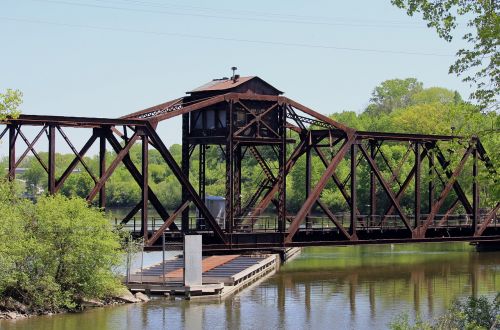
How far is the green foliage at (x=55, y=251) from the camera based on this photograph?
4566cm

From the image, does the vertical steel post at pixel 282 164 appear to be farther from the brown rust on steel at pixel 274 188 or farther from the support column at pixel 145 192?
the support column at pixel 145 192

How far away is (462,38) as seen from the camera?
32.3m

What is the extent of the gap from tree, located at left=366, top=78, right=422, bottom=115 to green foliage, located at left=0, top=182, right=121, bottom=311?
14707 centimetres

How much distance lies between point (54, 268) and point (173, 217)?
7.57 meters

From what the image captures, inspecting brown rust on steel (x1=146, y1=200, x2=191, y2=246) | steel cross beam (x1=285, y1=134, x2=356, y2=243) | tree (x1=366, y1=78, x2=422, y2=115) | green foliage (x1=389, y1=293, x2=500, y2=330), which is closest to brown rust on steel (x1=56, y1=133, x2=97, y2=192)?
brown rust on steel (x1=146, y1=200, x2=191, y2=246)

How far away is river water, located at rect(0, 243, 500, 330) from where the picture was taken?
44781 mm

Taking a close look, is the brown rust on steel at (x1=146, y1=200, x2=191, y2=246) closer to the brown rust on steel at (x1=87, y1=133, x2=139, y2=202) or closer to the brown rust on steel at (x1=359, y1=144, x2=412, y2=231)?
the brown rust on steel at (x1=87, y1=133, x2=139, y2=202)

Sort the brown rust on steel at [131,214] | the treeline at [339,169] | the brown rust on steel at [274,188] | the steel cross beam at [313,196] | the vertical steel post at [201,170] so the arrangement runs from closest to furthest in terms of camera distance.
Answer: the brown rust on steel at [131,214], the steel cross beam at [313,196], the vertical steel post at [201,170], the brown rust on steel at [274,188], the treeline at [339,169]

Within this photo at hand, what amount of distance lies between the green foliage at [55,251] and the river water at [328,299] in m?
1.40

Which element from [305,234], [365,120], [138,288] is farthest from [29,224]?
[365,120]

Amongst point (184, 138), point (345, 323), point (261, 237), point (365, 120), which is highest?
point (365, 120)

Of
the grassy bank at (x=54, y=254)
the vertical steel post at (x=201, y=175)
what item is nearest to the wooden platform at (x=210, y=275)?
the vertical steel post at (x=201, y=175)

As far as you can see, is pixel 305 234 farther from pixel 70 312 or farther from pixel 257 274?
pixel 70 312

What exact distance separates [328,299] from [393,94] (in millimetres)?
144112
